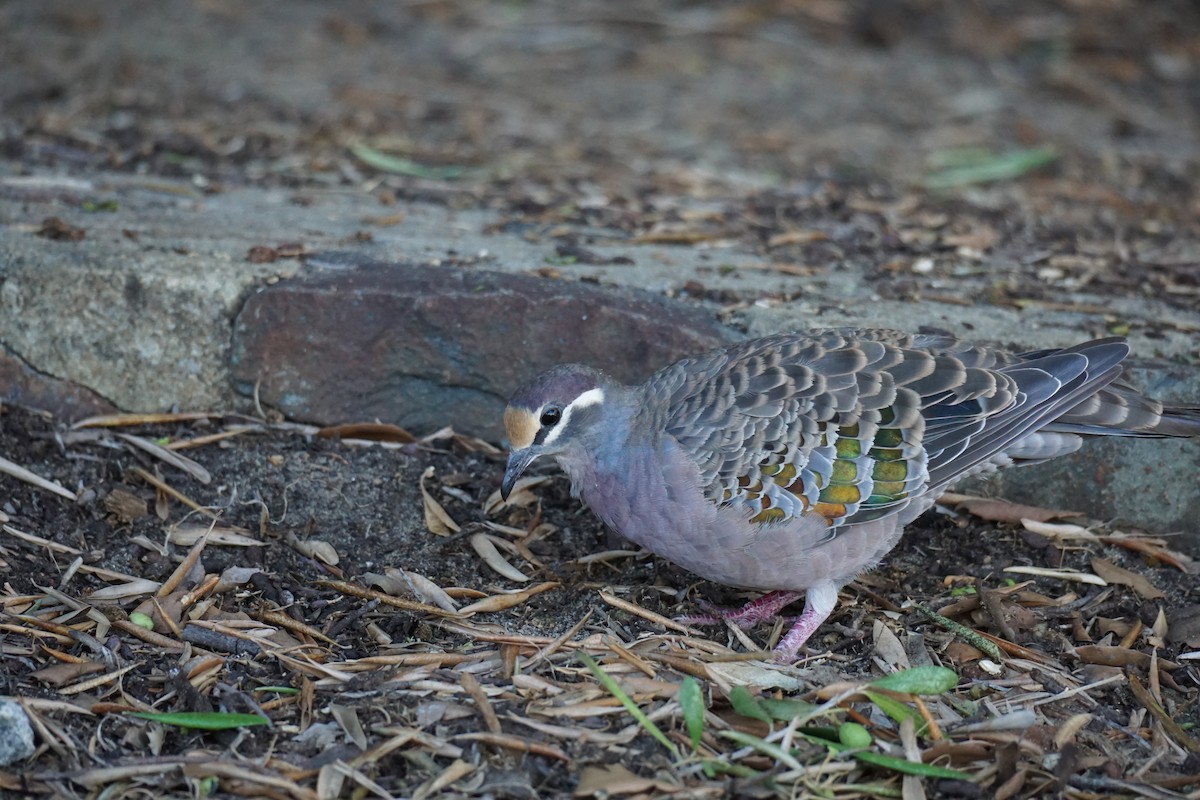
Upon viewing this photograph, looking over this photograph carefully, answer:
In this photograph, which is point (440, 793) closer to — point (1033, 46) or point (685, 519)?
point (685, 519)

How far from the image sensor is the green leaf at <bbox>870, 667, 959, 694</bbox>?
12.5 feet

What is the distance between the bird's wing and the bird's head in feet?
0.76

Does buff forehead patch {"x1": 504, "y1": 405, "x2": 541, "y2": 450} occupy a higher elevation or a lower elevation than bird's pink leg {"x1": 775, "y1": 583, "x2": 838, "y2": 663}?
higher

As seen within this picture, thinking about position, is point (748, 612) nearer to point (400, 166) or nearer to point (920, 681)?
point (920, 681)

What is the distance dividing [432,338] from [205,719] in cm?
194

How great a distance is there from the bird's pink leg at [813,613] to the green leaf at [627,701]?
0.70m

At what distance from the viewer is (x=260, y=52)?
8.70 meters

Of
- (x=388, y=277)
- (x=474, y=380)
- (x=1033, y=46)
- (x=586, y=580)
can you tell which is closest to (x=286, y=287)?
(x=388, y=277)

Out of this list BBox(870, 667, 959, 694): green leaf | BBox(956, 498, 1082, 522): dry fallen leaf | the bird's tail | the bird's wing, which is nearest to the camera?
BBox(870, 667, 959, 694): green leaf

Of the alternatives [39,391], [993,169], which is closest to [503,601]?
[39,391]

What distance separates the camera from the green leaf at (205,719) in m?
3.58

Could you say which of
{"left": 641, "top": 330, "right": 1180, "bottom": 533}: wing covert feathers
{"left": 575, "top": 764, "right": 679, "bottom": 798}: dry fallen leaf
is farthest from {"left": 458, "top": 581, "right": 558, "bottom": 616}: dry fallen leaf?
{"left": 575, "top": 764, "right": 679, "bottom": 798}: dry fallen leaf

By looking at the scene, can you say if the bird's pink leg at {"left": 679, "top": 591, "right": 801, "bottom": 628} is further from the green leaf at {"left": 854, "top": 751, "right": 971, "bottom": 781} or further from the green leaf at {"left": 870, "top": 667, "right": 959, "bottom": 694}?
the green leaf at {"left": 854, "top": 751, "right": 971, "bottom": 781}

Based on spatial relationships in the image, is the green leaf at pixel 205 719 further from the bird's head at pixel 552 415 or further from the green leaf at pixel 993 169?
the green leaf at pixel 993 169
